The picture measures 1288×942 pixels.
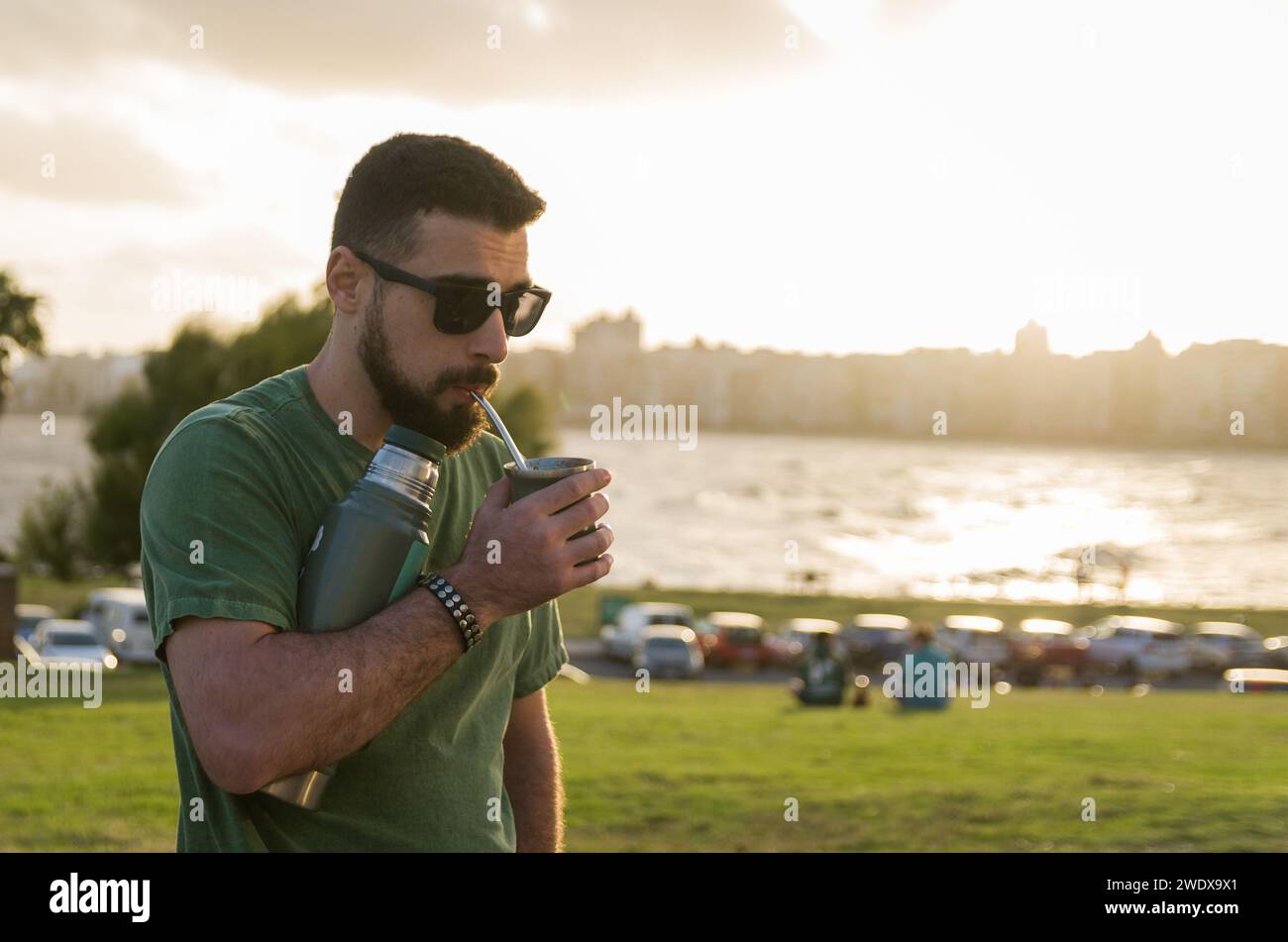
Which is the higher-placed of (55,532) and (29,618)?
(55,532)

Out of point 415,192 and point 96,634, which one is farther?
point 96,634

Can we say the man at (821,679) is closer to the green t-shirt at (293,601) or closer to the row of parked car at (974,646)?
the row of parked car at (974,646)

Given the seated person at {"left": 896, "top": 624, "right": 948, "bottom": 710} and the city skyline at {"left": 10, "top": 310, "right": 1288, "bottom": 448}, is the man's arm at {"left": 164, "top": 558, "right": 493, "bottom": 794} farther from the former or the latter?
the city skyline at {"left": 10, "top": 310, "right": 1288, "bottom": 448}

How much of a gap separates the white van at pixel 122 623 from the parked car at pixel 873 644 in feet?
64.8

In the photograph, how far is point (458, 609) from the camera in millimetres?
2057

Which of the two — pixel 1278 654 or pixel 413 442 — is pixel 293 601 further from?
pixel 1278 654

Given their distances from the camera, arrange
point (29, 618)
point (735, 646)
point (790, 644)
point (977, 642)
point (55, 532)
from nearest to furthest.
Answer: point (977, 642) → point (735, 646) → point (29, 618) → point (790, 644) → point (55, 532)

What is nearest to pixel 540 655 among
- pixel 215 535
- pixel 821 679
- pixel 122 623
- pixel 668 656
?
pixel 215 535

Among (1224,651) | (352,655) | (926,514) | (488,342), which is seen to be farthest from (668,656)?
(926,514)

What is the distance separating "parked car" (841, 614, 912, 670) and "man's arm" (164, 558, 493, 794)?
120 feet

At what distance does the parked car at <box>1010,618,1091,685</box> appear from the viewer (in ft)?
115

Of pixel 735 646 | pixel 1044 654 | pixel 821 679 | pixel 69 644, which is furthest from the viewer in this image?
pixel 735 646

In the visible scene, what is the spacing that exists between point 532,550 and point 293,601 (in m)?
0.39

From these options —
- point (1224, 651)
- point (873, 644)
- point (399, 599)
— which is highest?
point (399, 599)
